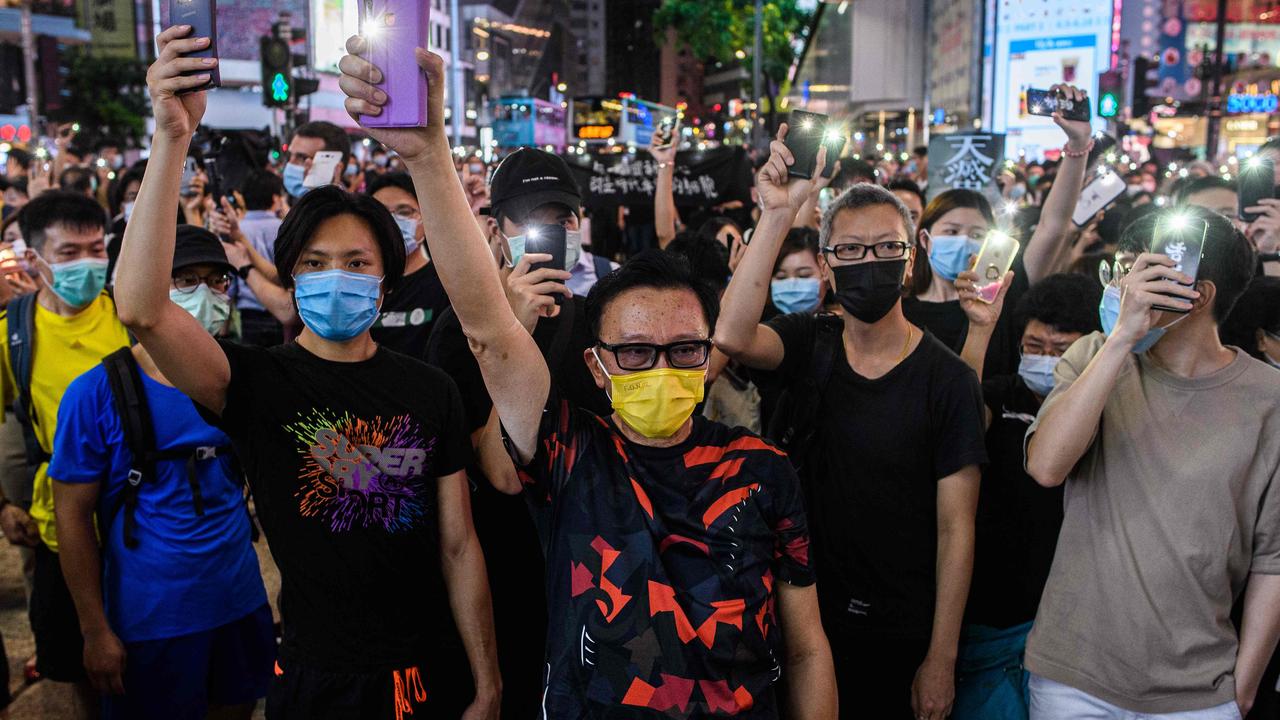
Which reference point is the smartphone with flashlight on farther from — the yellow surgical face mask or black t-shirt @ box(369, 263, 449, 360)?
black t-shirt @ box(369, 263, 449, 360)

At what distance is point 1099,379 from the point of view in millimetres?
2518

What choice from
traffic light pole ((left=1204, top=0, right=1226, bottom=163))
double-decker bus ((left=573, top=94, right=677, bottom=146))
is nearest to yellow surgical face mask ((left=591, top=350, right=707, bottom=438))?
double-decker bus ((left=573, top=94, right=677, bottom=146))

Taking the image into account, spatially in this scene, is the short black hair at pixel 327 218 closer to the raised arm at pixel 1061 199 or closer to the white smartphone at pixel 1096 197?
the raised arm at pixel 1061 199

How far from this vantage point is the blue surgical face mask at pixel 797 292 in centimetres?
427

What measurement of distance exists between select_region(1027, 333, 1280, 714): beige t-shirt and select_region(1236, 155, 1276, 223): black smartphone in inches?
104

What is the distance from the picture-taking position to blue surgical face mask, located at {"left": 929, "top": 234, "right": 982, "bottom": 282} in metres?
4.24

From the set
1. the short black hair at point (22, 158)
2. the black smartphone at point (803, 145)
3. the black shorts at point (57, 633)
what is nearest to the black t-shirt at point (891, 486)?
the black smartphone at point (803, 145)

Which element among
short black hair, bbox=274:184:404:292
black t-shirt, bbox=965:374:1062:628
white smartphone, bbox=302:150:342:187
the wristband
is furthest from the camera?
white smartphone, bbox=302:150:342:187

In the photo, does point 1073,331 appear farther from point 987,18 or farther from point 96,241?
point 987,18

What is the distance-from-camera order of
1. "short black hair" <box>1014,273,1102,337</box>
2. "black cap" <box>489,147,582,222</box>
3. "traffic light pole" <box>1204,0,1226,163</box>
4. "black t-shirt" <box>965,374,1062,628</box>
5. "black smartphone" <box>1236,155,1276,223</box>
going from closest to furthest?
"black t-shirt" <box>965,374,1062,628</box> → "black cap" <box>489,147,582,222</box> → "short black hair" <box>1014,273,1102,337</box> → "black smartphone" <box>1236,155,1276,223</box> → "traffic light pole" <box>1204,0,1226,163</box>

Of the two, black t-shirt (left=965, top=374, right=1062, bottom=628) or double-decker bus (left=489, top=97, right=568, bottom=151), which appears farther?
double-decker bus (left=489, top=97, right=568, bottom=151)

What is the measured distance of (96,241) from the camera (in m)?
3.89

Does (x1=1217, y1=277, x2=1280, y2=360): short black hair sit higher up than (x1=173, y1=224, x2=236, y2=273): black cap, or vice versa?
(x1=173, y1=224, x2=236, y2=273): black cap

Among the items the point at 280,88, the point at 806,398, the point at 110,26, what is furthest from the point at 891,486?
the point at 110,26
